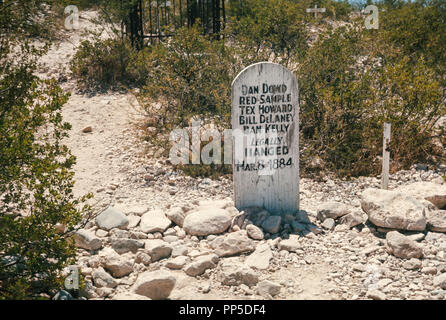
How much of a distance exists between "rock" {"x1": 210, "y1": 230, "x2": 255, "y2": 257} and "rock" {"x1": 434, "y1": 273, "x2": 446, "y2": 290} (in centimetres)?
154

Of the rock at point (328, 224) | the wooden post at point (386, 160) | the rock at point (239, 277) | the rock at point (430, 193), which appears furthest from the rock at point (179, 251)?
the wooden post at point (386, 160)

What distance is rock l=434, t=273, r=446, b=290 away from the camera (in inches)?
149

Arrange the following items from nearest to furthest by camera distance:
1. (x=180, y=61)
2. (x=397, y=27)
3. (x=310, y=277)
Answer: (x=310, y=277), (x=180, y=61), (x=397, y=27)

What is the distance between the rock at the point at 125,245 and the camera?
173 inches

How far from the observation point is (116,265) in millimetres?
4023

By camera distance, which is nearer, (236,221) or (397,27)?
(236,221)

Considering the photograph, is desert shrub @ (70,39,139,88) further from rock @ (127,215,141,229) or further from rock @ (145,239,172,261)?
rock @ (145,239,172,261)

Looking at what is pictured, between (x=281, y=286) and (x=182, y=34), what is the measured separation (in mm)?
4954

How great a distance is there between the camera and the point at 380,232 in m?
4.67

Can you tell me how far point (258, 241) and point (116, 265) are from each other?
4.48ft

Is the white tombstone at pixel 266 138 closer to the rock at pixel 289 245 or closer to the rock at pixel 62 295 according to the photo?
the rock at pixel 289 245

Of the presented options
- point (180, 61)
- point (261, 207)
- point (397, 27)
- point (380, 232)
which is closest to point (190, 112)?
point (180, 61)

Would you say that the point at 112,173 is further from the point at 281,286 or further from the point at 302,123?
the point at 281,286

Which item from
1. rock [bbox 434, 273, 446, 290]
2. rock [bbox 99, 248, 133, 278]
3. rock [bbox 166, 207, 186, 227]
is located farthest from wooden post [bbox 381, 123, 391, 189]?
rock [bbox 99, 248, 133, 278]
